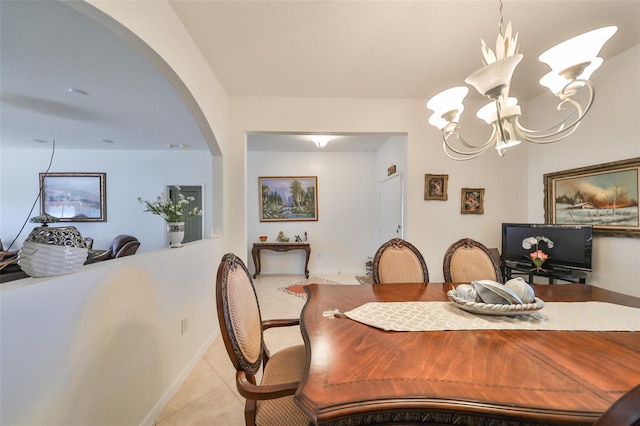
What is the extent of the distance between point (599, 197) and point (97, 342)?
12.7 ft

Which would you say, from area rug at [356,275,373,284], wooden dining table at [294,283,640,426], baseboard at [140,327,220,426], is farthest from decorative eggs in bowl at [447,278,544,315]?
area rug at [356,275,373,284]

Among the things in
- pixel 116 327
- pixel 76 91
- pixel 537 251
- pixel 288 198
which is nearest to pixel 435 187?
pixel 537 251

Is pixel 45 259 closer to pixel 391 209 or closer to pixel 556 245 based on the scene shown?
pixel 556 245

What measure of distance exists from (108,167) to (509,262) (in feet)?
22.1

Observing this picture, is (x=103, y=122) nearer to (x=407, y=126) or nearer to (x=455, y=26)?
(x=407, y=126)

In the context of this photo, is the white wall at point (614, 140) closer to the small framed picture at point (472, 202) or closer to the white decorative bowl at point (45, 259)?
the small framed picture at point (472, 202)

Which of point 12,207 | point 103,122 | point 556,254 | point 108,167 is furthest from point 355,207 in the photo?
point 12,207

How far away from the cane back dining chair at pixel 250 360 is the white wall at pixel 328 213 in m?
3.75

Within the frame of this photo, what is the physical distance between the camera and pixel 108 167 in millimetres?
4680

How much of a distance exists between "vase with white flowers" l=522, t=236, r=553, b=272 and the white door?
4.48 feet

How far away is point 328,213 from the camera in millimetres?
5012

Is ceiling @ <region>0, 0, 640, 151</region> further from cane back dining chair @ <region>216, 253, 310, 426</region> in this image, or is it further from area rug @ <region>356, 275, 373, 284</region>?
area rug @ <region>356, 275, 373, 284</region>

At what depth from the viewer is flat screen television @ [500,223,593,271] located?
2209mm

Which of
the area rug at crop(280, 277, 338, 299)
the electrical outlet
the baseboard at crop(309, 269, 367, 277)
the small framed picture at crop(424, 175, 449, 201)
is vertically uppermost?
the small framed picture at crop(424, 175, 449, 201)
